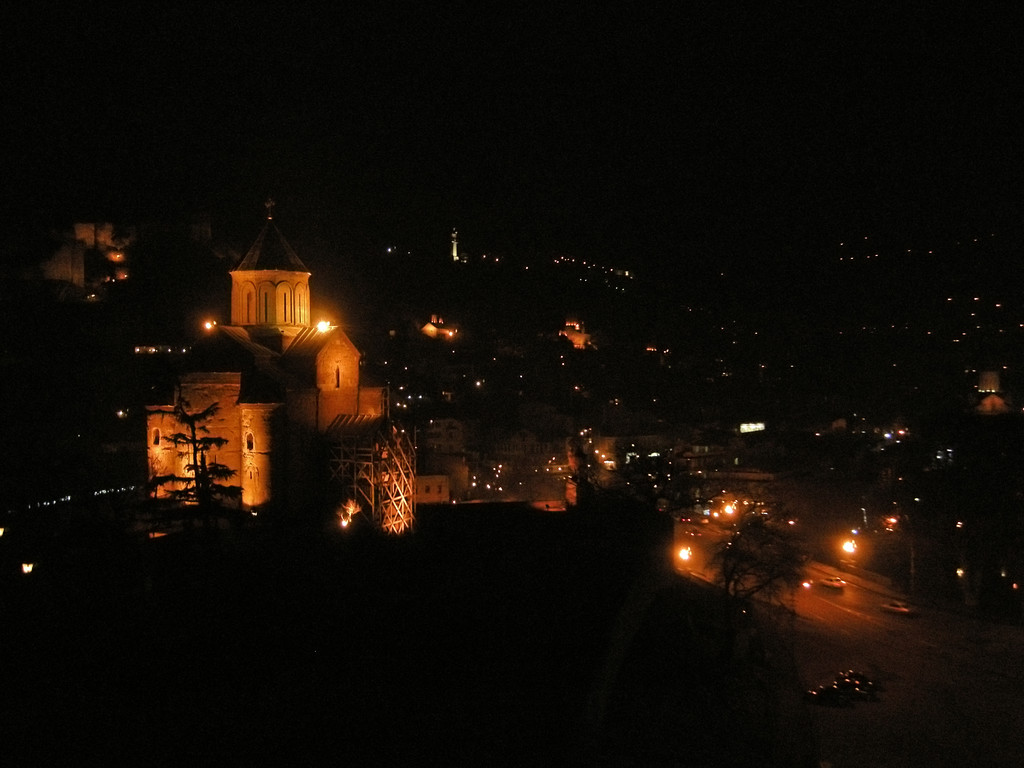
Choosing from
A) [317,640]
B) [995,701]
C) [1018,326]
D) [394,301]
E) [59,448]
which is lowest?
[995,701]

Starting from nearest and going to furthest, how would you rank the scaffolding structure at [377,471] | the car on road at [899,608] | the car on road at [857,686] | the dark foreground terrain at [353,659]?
the dark foreground terrain at [353,659], the car on road at [857,686], the scaffolding structure at [377,471], the car on road at [899,608]

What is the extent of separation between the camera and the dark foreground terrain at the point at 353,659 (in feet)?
34.9

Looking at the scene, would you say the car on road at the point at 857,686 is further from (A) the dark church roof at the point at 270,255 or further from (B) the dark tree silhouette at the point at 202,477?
(A) the dark church roof at the point at 270,255

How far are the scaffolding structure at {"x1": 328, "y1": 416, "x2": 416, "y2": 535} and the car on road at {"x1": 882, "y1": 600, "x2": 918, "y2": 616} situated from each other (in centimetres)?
1332

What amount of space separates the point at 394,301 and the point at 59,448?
41578 mm

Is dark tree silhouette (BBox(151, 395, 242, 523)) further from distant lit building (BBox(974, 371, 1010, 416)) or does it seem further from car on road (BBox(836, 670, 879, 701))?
distant lit building (BBox(974, 371, 1010, 416))

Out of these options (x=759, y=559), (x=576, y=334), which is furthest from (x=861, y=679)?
(x=576, y=334)

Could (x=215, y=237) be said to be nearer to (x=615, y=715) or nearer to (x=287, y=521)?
(x=287, y=521)

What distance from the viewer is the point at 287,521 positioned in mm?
20500

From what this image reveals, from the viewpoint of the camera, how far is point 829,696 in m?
18.2

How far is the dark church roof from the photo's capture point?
80.0ft

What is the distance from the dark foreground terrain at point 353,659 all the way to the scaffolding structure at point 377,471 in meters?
5.36

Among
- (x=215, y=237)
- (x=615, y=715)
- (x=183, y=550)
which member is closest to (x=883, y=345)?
(x=215, y=237)

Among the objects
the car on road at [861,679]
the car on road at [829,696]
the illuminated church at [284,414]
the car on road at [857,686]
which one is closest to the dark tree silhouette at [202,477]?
the illuminated church at [284,414]
